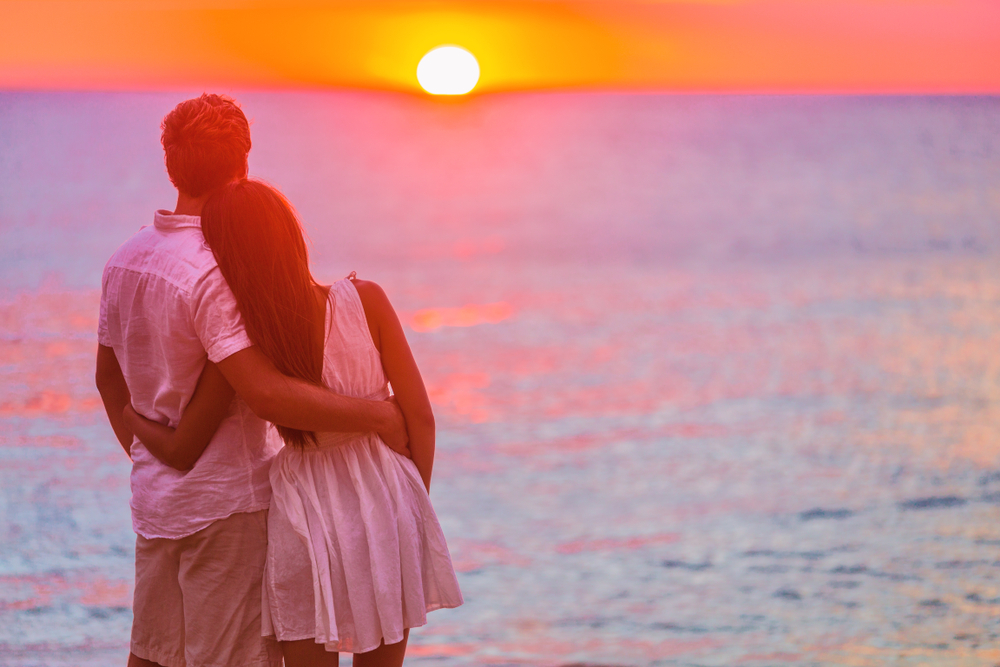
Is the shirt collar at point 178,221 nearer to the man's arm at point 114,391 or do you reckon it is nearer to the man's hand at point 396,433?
the man's arm at point 114,391

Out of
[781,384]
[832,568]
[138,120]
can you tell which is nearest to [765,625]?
[832,568]

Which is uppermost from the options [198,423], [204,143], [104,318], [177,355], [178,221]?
[204,143]

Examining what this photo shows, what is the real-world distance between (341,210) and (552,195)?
7868 millimetres

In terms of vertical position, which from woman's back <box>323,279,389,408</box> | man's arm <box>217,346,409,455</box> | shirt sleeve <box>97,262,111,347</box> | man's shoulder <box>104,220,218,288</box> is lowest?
man's arm <box>217,346,409,455</box>

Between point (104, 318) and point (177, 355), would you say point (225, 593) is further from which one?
point (104, 318)

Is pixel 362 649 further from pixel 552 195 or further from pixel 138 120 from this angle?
pixel 138 120

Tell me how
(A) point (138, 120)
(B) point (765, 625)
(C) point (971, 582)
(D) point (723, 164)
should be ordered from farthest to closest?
(A) point (138, 120)
(D) point (723, 164)
(C) point (971, 582)
(B) point (765, 625)

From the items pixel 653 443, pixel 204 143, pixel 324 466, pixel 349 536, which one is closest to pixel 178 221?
pixel 204 143

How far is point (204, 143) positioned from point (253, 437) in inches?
24.2

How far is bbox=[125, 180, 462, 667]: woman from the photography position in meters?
1.96

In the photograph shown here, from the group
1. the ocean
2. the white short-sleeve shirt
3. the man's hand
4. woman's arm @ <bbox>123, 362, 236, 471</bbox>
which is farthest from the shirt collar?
the ocean

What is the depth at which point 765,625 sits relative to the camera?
13.7 feet

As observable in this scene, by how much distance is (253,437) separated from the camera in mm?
2117

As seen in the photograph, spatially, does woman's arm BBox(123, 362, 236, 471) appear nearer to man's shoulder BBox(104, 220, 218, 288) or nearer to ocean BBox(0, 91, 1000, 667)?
man's shoulder BBox(104, 220, 218, 288)
